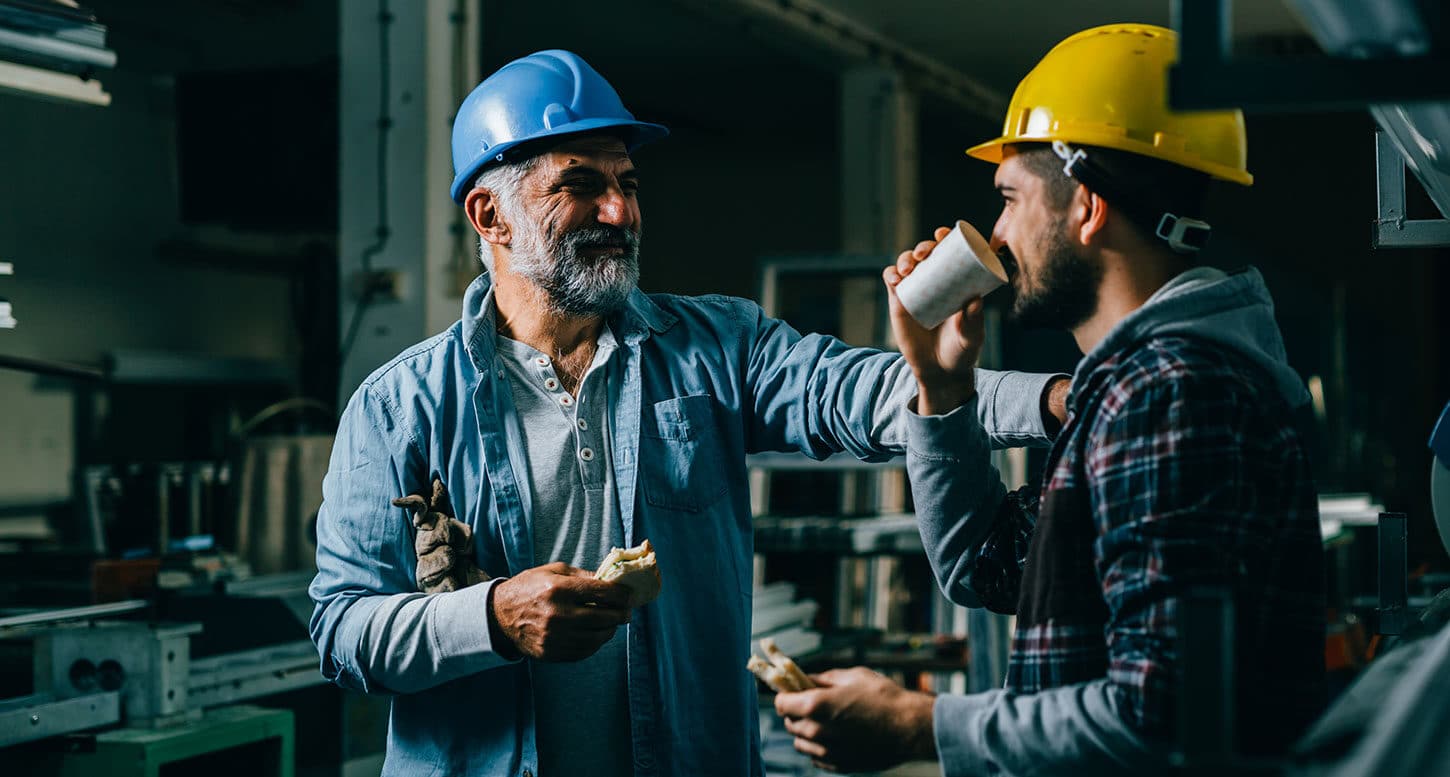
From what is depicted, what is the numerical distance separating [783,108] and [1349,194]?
141 inches

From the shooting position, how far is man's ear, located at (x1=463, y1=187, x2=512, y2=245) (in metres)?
2.20

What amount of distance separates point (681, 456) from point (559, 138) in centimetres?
53

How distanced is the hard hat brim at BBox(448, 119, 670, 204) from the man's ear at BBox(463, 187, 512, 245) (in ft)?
0.09

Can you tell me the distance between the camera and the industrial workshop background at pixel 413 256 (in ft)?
8.80

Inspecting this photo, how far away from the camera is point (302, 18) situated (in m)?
6.57

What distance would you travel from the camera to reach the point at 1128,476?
1.25 meters

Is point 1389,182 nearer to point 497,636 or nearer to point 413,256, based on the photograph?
point 497,636

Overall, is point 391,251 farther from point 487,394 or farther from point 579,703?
point 579,703

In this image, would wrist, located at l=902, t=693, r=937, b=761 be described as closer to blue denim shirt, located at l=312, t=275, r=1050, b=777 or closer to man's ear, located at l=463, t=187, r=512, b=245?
blue denim shirt, located at l=312, t=275, r=1050, b=777

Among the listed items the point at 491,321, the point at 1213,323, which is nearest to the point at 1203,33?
the point at 1213,323

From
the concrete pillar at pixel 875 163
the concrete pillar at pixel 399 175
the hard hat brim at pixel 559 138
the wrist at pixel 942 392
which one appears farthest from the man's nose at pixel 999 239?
the concrete pillar at pixel 875 163

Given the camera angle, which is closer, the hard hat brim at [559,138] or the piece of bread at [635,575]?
the piece of bread at [635,575]

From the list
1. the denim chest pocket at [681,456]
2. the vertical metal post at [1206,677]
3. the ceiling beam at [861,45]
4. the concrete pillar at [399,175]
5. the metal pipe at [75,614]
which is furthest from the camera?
the ceiling beam at [861,45]

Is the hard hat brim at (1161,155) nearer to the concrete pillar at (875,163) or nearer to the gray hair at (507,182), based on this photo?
the gray hair at (507,182)
